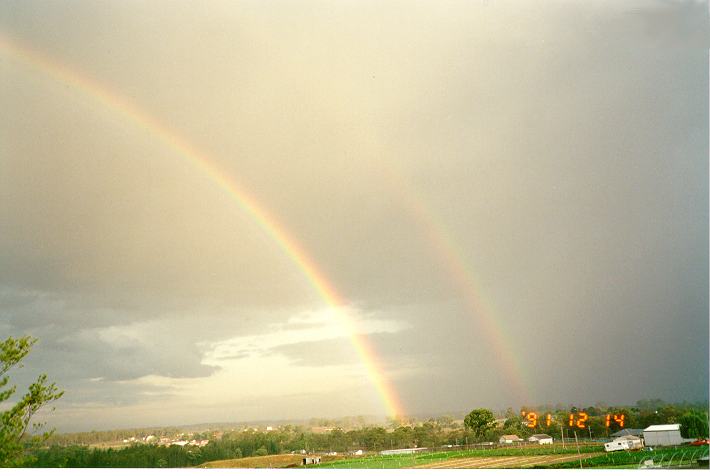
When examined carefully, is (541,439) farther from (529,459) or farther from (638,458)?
(638,458)

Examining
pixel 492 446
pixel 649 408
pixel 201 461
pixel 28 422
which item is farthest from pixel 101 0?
pixel 649 408

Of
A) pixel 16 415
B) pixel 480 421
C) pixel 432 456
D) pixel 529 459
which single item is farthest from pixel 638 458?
pixel 16 415

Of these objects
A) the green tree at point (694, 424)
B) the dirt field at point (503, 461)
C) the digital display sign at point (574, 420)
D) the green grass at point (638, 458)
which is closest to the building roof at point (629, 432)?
the digital display sign at point (574, 420)

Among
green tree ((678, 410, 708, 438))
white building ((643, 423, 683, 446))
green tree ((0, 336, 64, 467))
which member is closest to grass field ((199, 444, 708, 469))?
white building ((643, 423, 683, 446))

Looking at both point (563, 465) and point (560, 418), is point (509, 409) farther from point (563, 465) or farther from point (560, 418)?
point (563, 465)

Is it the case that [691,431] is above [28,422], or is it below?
below
